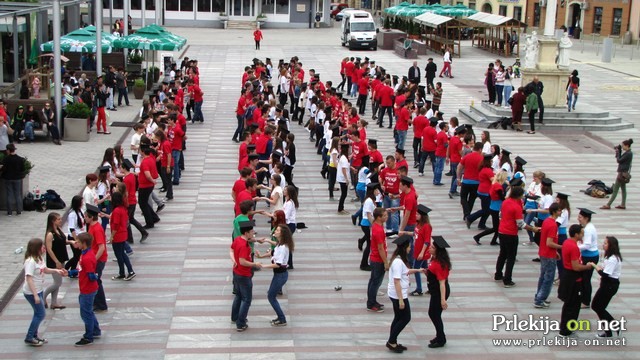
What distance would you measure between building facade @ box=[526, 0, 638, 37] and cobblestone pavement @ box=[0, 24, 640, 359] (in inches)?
1721

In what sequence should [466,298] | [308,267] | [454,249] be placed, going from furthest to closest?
[454,249] < [308,267] < [466,298]

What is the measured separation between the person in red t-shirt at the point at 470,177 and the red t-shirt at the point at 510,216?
12.0ft

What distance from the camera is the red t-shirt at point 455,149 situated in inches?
791

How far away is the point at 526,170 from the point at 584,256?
34.3ft

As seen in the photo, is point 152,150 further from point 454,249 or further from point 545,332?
point 545,332

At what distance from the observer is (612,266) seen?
12.0 meters

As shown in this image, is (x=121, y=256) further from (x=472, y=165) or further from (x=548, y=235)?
(x=472, y=165)

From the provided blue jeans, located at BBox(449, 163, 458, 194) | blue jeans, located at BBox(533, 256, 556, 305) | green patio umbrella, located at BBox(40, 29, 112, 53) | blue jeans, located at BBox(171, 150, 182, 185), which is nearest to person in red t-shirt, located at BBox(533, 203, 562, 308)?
blue jeans, located at BBox(533, 256, 556, 305)

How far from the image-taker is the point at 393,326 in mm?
11766

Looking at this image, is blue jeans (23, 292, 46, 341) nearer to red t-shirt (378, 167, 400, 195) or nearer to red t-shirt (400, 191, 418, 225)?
red t-shirt (400, 191, 418, 225)

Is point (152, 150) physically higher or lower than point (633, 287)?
higher

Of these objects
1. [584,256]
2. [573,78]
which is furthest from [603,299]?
[573,78]

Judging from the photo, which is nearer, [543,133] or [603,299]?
[603,299]

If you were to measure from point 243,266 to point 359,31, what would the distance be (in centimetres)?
4180
